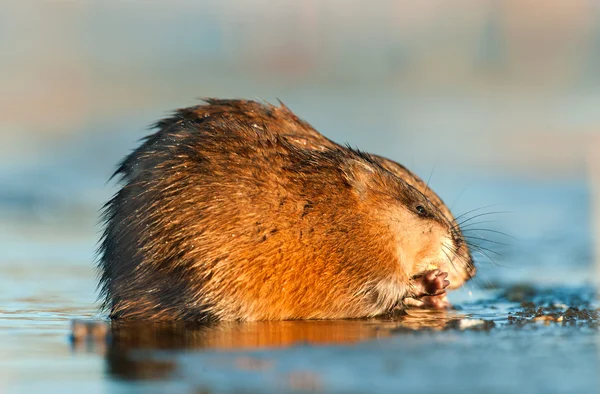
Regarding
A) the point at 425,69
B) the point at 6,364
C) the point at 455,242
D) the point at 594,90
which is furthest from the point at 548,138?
the point at 6,364

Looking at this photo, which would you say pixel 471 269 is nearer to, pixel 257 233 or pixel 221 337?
pixel 257 233

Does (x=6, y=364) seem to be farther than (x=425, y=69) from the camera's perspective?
No

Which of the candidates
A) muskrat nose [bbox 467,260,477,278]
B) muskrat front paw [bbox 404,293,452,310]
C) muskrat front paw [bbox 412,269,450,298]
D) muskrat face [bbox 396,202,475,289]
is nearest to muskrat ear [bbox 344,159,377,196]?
muskrat face [bbox 396,202,475,289]

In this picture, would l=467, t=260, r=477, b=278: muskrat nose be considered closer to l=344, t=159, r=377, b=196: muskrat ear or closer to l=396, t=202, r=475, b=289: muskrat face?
l=396, t=202, r=475, b=289: muskrat face

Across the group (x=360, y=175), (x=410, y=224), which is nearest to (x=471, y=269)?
(x=410, y=224)

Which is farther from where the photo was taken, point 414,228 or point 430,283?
point 430,283

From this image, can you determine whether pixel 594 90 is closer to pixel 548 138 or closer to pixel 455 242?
pixel 548 138

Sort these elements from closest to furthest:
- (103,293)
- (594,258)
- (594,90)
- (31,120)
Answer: (103,293), (594,258), (31,120), (594,90)

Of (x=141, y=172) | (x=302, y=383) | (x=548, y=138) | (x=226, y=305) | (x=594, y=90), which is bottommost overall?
(x=302, y=383)
